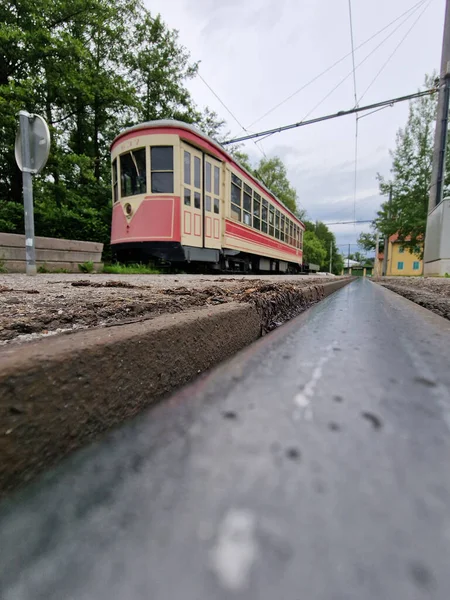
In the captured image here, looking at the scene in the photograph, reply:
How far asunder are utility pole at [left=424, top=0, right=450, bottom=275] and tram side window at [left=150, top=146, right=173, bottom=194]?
7.57 m

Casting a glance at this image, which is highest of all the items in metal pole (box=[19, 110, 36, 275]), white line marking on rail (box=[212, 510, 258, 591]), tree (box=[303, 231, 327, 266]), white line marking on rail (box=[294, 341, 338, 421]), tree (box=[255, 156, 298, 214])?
tree (box=[255, 156, 298, 214])

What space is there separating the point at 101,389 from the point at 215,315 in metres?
0.44

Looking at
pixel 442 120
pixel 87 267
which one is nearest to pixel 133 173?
pixel 87 267

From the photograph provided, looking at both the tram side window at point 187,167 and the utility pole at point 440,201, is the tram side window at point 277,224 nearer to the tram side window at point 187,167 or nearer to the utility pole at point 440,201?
the utility pole at point 440,201

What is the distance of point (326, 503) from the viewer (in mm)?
361

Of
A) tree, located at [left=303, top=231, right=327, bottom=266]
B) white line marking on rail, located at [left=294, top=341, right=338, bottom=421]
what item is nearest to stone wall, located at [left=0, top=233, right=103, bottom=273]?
white line marking on rail, located at [left=294, top=341, right=338, bottom=421]

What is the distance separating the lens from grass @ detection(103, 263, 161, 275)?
5989 millimetres

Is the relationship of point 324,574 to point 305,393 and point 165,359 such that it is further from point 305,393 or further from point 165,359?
point 165,359

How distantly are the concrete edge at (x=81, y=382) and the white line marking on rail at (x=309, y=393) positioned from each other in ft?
0.99

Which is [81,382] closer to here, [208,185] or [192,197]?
[192,197]

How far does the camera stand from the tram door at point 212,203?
6.26 meters

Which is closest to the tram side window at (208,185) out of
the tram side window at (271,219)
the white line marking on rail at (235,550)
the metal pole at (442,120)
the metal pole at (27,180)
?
the metal pole at (27,180)

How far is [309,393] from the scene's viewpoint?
25.5 inches

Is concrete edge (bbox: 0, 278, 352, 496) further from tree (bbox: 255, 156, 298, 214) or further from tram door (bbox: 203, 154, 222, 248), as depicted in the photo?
tree (bbox: 255, 156, 298, 214)
